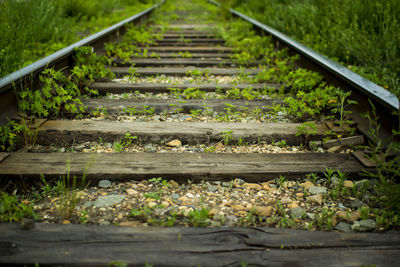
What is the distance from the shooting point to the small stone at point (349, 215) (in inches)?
67.6

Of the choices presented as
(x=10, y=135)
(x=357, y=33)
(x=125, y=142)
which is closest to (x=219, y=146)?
(x=125, y=142)

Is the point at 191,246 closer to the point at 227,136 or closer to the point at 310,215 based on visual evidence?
the point at 310,215

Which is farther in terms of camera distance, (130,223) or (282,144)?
(282,144)

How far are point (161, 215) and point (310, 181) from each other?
99 cm

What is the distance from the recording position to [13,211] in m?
1.63

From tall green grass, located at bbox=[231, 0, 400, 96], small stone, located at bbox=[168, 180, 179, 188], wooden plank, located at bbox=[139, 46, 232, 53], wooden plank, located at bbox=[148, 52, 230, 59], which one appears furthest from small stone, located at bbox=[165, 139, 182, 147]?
wooden plank, located at bbox=[139, 46, 232, 53]

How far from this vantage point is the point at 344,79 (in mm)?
2834

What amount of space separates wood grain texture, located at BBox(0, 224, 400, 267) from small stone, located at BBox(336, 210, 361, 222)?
18 centimetres

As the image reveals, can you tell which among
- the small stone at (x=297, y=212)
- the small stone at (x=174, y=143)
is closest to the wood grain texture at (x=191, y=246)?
the small stone at (x=297, y=212)

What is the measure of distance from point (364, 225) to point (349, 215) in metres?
0.09

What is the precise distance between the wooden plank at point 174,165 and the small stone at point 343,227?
0.44 metres

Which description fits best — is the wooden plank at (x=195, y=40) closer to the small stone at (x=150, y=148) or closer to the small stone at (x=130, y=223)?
the small stone at (x=150, y=148)

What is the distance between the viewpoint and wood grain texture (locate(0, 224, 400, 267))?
4.41 ft

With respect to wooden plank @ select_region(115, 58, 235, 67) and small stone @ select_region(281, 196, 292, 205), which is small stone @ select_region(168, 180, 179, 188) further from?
wooden plank @ select_region(115, 58, 235, 67)
